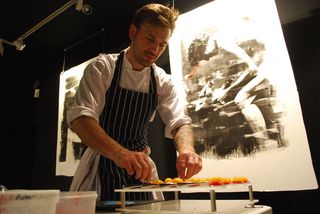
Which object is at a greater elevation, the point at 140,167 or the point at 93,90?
the point at 93,90

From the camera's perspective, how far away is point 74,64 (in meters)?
2.77

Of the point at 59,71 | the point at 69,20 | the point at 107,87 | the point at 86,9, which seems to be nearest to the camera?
the point at 107,87

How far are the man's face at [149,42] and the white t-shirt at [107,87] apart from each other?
66 millimetres

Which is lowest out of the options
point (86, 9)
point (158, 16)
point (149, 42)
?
point (149, 42)

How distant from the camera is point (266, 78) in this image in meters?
1.33

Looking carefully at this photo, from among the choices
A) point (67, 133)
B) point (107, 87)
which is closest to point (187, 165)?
point (107, 87)

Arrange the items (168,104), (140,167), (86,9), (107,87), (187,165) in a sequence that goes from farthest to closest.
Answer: (86,9) → (168,104) → (107,87) → (187,165) → (140,167)

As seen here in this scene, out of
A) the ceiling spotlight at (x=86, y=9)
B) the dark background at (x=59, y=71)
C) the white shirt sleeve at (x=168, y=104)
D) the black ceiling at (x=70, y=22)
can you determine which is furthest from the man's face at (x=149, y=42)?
the ceiling spotlight at (x=86, y=9)

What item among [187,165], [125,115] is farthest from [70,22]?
[187,165]

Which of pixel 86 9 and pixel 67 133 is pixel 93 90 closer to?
pixel 86 9

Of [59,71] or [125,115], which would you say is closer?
[125,115]

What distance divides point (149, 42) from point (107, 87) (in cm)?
28

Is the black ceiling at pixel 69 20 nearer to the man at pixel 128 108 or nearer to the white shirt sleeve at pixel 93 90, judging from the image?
the man at pixel 128 108

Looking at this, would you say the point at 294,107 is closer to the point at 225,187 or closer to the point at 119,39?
the point at 225,187
